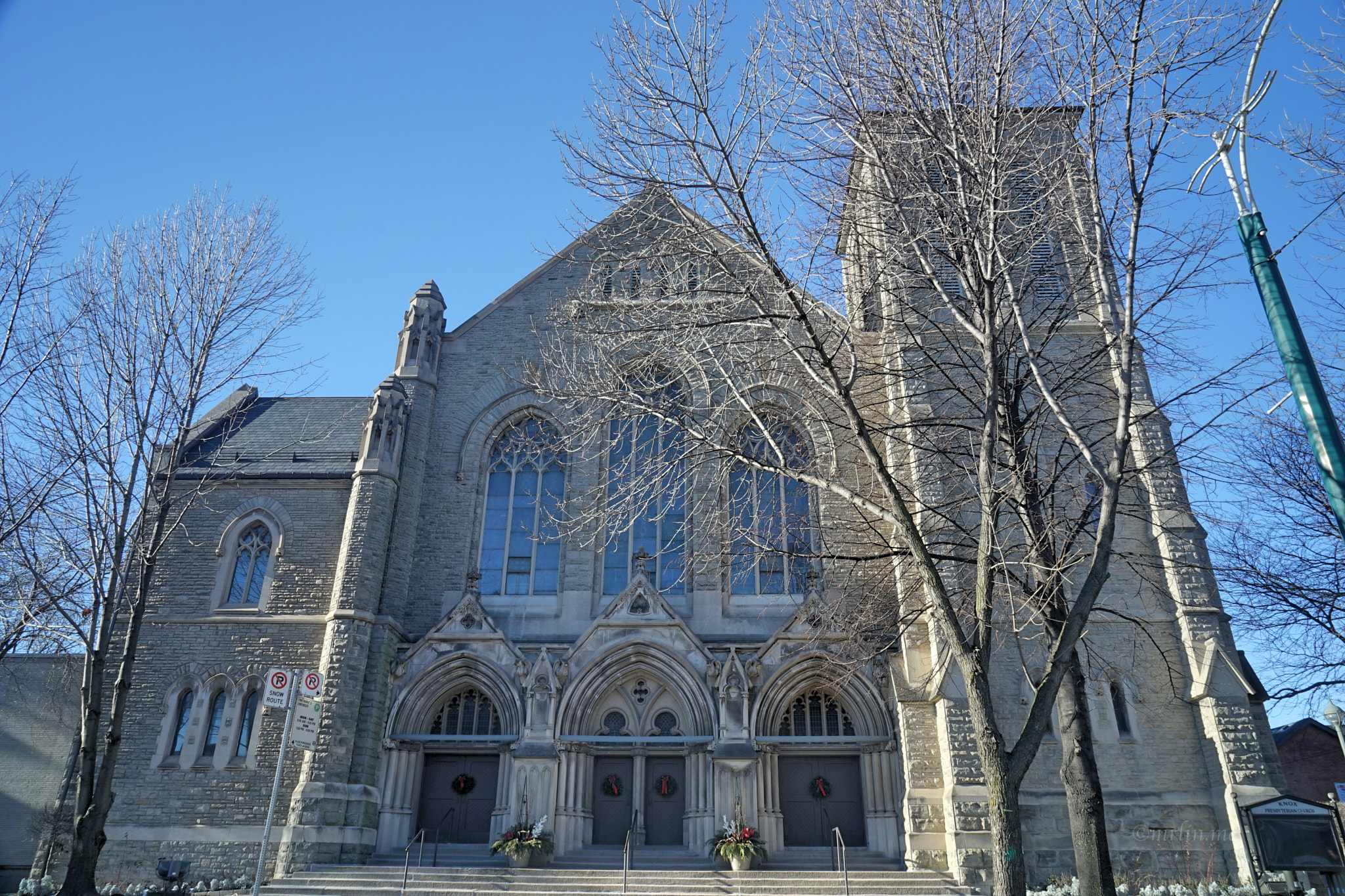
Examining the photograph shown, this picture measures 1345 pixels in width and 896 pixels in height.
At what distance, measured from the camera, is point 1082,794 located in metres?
9.67

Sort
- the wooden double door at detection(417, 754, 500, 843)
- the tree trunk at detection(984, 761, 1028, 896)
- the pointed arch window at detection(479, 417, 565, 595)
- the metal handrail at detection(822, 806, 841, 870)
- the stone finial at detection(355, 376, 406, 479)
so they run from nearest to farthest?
the tree trunk at detection(984, 761, 1028, 896) → the metal handrail at detection(822, 806, 841, 870) → the wooden double door at detection(417, 754, 500, 843) → the stone finial at detection(355, 376, 406, 479) → the pointed arch window at detection(479, 417, 565, 595)

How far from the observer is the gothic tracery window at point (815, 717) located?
52.6 ft

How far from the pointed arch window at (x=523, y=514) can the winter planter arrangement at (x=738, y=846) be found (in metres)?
5.64

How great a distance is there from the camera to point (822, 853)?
1484 cm

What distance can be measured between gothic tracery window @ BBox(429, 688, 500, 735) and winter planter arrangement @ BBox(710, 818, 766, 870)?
462 cm

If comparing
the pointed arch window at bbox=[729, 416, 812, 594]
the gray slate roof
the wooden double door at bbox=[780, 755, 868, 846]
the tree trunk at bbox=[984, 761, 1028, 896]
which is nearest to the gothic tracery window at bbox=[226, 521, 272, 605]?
the gray slate roof

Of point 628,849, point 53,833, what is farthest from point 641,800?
point 53,833

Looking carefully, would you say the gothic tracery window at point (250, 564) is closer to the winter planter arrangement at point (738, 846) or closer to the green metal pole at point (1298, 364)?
the winter planter arrangement at point (738, 846)

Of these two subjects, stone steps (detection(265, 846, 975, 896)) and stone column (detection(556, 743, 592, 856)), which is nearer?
stone steps (detection(265, 846, 975, 896))

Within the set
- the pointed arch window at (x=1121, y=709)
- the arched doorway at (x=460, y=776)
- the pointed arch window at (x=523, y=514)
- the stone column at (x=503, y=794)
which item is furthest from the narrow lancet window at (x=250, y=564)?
the pointed arch window at (x=1121, y=709)

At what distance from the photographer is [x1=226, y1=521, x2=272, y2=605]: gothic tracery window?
17.7 m

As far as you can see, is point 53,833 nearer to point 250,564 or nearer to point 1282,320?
point 250,564

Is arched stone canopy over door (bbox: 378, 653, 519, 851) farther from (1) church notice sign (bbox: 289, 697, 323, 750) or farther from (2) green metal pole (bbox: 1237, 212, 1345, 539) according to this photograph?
(2) green metal pole (bbox: 1237, 212, 1345, 539)

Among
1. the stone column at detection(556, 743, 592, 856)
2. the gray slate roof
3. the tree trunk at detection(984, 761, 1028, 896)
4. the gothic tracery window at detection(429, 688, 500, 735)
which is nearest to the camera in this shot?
the tree trunk at detection(984, 761, 1028, 896)
